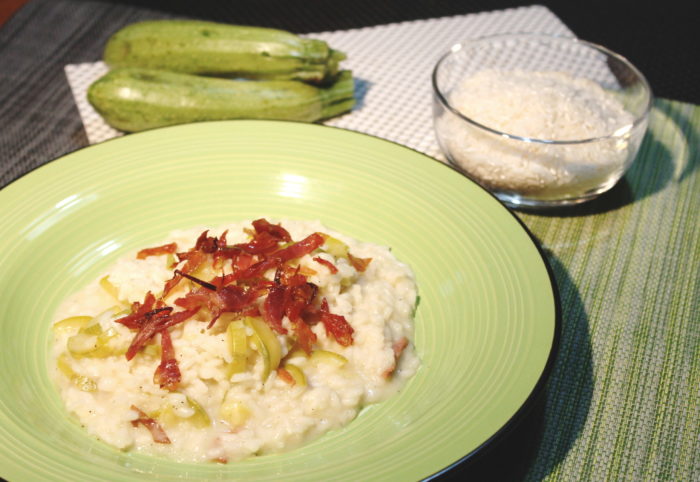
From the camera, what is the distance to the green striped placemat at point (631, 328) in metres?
1.92

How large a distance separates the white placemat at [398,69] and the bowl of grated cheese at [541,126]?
0.96 feet

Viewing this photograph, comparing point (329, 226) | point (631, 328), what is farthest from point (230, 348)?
point (631, 328)

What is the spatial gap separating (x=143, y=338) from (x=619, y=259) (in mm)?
1710

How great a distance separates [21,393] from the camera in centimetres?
192

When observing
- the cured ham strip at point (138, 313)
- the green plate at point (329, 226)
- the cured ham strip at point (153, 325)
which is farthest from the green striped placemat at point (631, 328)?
the cured ham strip at point (138, 313)

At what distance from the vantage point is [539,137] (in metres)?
2.70

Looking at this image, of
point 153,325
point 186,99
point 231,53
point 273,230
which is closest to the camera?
point 153,325

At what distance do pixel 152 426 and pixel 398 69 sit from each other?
2488 mm

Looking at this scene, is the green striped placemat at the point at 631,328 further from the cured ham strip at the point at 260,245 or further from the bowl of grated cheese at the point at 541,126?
the cured ham strip at the point at 260,245

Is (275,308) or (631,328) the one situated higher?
(275,308)

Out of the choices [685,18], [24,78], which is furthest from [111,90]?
[685,18]

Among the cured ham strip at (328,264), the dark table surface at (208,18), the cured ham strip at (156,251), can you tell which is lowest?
the dark table surface at (208,18)

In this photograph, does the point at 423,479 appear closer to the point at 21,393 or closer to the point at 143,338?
the point at 143,338

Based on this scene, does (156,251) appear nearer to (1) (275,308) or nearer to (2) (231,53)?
(1) (275,308)
